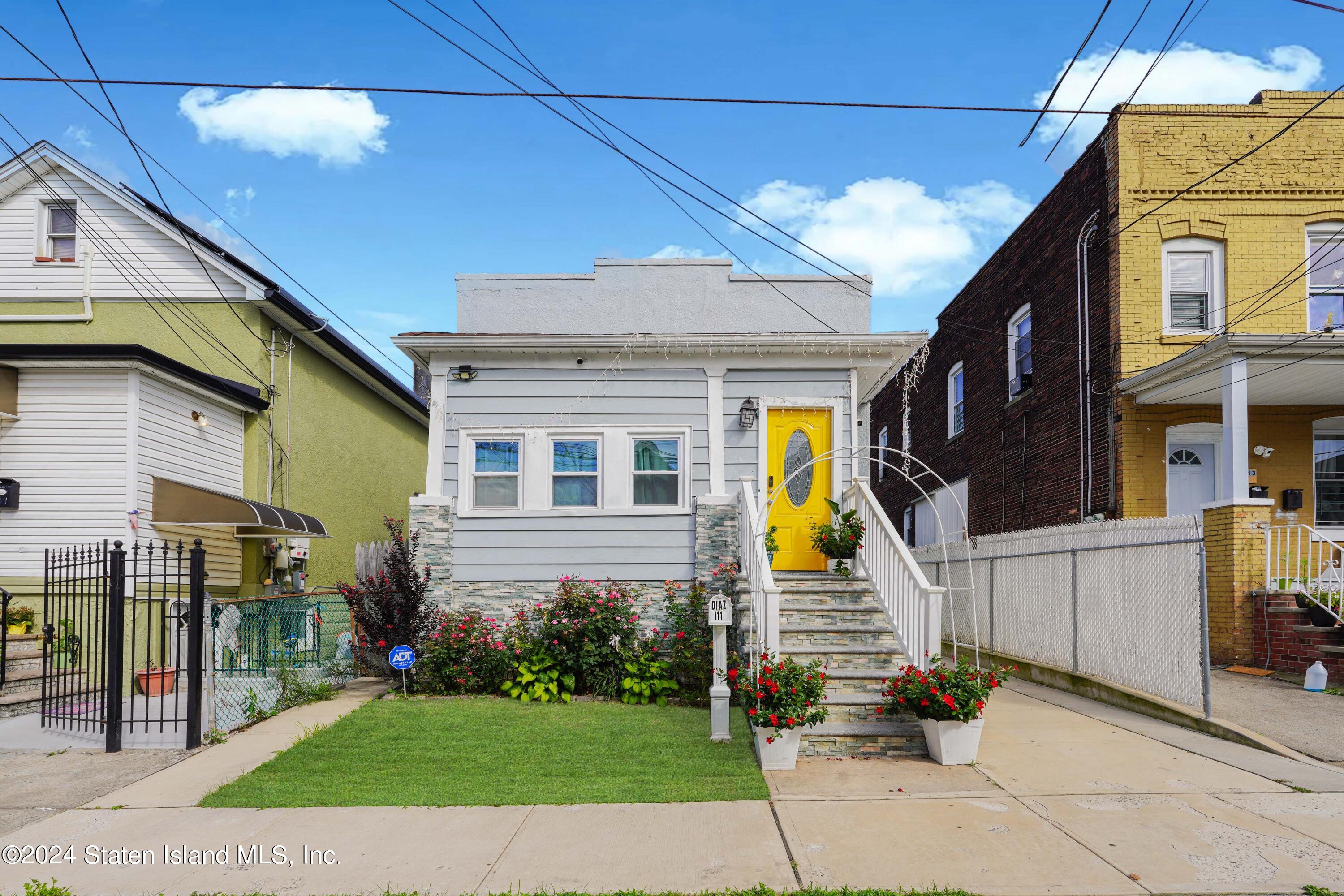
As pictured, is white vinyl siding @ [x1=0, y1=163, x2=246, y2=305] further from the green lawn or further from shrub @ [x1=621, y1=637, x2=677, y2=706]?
shrub @ [x1=621, y1=637, x2=677, y2=706]

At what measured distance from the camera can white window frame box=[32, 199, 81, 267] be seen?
42.3 ft

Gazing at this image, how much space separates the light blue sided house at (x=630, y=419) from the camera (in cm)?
1037

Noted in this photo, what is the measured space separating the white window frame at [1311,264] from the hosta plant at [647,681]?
32.8 ft

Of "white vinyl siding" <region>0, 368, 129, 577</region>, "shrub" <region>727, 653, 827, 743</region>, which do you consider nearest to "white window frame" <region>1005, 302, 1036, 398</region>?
"shrub" <region>727, 653, 827, 743</region>

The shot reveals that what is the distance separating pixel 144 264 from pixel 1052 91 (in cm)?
1239

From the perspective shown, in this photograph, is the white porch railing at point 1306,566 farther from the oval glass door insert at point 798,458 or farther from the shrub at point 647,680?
the shrub at point 647,680

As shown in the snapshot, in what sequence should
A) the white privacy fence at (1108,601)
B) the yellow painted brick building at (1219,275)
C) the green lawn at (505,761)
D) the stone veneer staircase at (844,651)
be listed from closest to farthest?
the green lawn at (505,761) → the stone veneer staircase at (844,651) → the white privacy fence at (1108,601) → the yellow painted brick building at (1219,275)

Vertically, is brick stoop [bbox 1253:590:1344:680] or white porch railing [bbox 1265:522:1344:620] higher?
white porch railing [bbox 1265:522:1344:620]

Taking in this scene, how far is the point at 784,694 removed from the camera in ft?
21.6

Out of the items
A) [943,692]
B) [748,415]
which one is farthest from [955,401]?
[943,692]

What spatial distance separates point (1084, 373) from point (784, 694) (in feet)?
29.0

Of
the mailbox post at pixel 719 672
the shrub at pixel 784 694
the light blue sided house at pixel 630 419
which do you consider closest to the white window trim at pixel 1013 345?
the light blue sided house at pixel 630 419

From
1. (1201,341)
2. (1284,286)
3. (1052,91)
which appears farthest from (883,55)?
(1284,286)

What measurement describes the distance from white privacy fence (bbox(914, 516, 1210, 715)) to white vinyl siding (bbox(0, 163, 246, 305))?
11539 mm
